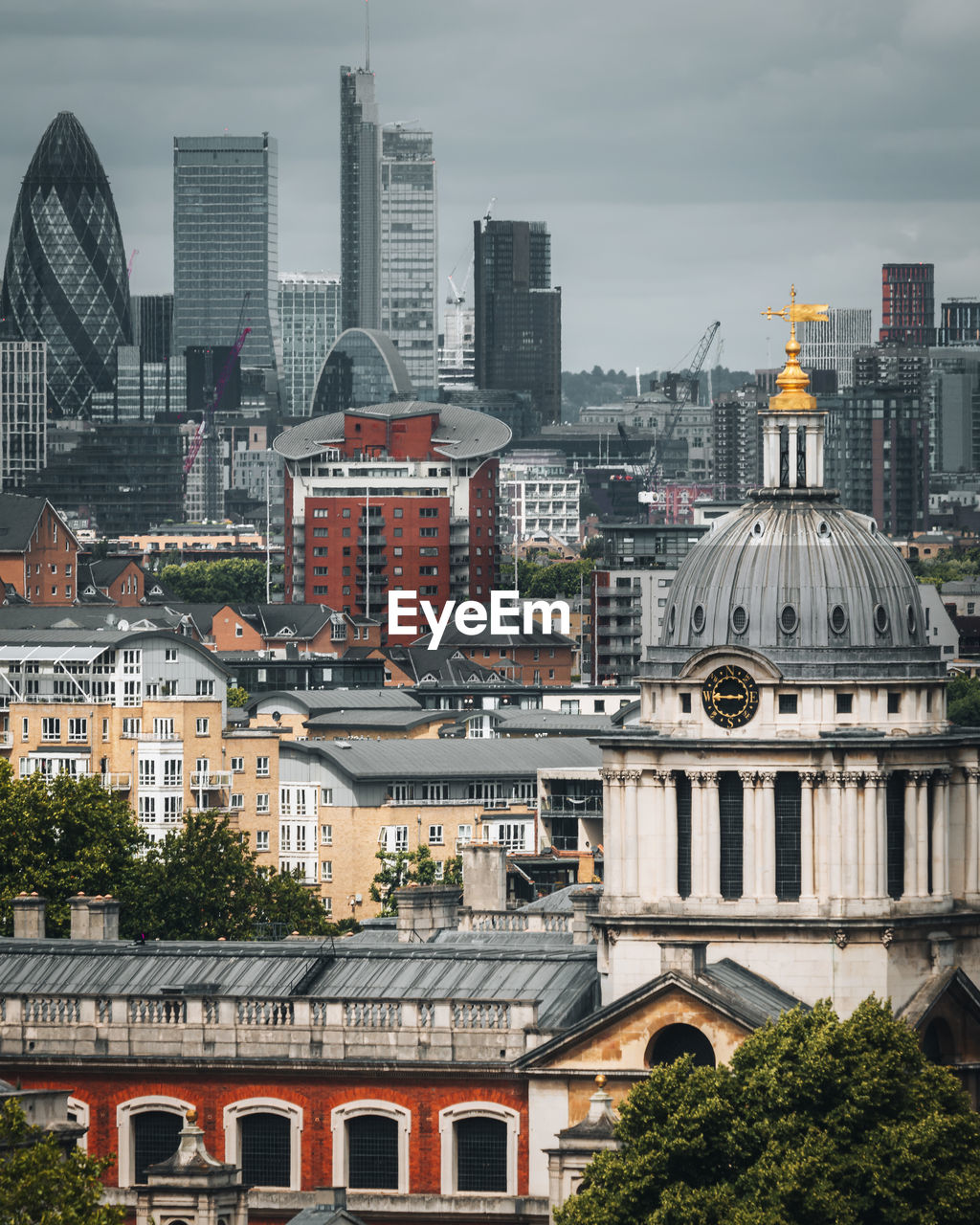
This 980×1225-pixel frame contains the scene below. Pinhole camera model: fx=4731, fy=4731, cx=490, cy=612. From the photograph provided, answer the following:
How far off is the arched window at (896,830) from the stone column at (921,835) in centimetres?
35

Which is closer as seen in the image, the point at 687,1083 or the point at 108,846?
the point at 687,1083

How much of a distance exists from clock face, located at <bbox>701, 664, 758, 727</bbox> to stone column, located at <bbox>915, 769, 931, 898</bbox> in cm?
468

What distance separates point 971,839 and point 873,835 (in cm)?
348

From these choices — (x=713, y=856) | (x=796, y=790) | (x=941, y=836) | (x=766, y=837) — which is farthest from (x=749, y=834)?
(x=941, y=836)

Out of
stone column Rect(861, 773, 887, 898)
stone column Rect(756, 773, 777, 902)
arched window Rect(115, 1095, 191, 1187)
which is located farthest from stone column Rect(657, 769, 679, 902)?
arched window Rect(115, 1095, 191, 1187)

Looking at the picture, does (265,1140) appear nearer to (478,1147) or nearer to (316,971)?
(478,1147)

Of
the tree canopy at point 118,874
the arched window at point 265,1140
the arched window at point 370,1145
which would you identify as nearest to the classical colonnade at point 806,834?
the arched window at point 370,1145

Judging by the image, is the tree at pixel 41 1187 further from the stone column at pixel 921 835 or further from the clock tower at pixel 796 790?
the stone column at pixel 921 835

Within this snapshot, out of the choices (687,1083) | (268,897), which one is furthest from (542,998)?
(268,897)

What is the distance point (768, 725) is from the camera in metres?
122

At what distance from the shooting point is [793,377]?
131 metres

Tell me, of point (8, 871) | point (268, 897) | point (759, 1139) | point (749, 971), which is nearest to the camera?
point (759, 1139)

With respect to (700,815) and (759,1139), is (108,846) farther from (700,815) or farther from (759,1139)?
(759,1139)

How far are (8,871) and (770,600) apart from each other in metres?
59.6
